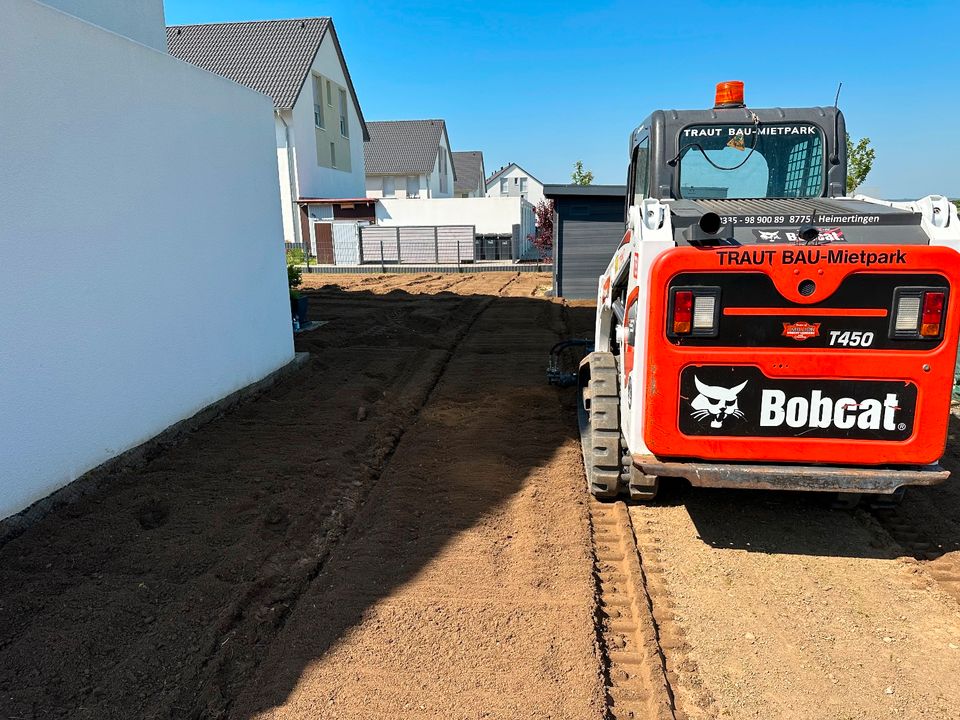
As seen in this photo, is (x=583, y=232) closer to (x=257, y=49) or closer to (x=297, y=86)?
(x=297, y=86)

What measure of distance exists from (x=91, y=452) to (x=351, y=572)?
262 cm

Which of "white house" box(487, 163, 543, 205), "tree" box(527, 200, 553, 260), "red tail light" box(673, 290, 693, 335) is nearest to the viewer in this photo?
"red tail light" box(673, 290, 693, 335)

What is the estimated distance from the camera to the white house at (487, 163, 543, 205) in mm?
70062

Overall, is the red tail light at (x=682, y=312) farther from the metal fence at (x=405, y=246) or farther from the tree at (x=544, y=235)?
the tree at (x=544, y=235)

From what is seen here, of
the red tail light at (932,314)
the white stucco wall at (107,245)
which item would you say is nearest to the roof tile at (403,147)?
the white stucco wall at (107,245)

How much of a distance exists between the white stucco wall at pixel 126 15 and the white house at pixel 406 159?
128 feet

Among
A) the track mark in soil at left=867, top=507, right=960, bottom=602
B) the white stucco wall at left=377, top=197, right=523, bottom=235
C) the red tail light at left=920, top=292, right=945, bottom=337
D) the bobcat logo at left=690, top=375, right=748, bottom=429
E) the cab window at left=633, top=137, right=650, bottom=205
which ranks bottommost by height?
the track mark in soil at left=867, top=507, right=960, bottom=602

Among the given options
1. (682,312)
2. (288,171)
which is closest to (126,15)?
(682,312)

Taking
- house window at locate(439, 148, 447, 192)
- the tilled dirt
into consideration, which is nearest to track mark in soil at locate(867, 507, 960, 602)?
the tilled dirt

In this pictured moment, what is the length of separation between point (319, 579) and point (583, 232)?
546 inches

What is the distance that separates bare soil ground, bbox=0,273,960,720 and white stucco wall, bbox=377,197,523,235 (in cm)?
2757

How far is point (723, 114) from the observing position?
5148mm

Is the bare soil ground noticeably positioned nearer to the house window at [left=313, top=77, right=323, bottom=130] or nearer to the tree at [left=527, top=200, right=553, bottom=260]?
the tree at [left=527, top=200, right=553, bottom=260]

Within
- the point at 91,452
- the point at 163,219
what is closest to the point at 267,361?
the point at 163,219
